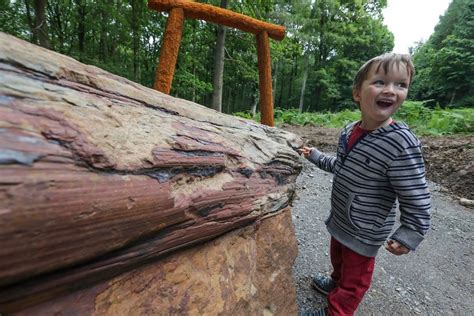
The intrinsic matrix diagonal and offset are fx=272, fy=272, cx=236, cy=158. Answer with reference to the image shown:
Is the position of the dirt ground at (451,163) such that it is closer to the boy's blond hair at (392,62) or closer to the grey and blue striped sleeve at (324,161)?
the grey and blue striped sleeve at (324,161)

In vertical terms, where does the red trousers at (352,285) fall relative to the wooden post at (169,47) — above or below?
below

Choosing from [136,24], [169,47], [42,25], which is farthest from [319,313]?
[136,24]

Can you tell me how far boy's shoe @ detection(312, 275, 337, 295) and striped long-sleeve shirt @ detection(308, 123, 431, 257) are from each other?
50cm

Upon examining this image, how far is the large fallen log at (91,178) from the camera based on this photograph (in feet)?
1.98

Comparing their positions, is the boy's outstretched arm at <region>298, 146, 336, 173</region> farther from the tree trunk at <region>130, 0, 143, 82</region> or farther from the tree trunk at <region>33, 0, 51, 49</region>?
the tree trunk at <region>130, 0, 143, 82</region>

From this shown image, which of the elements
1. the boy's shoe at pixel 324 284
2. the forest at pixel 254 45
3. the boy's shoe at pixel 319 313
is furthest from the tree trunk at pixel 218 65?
the boy's shoe at pixel 319 313

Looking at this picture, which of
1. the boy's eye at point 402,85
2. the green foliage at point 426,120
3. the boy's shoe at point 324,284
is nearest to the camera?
the boy's eye at point 402,85

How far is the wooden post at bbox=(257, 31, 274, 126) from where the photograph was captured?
2295 millimetres

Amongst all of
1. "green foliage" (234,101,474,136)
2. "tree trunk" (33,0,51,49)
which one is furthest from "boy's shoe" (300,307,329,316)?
"tree trunk" (33,0,51,49)

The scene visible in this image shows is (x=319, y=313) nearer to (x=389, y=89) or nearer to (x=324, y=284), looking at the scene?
(x=324, y=284)

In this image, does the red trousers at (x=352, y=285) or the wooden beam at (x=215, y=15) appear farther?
the wooden beam at (x=215, y=15)

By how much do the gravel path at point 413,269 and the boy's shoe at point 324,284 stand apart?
0.05 metres

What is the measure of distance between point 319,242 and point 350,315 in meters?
1.10

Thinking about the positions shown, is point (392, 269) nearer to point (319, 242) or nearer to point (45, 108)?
point (319, 242)
